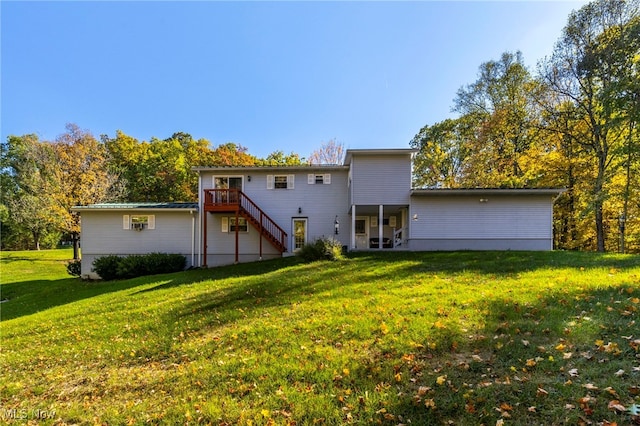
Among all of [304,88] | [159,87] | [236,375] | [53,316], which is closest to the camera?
[236,375]

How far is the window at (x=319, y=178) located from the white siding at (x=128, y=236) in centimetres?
686

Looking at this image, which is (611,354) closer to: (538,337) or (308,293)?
(538,337)

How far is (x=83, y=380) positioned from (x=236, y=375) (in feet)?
7.69

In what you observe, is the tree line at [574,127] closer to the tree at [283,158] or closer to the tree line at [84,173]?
the tree line at [84,173]

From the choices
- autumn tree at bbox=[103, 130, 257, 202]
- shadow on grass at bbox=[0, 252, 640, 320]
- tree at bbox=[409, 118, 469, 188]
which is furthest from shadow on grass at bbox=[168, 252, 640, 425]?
autumn tree at bbox=[103, 130, 257, 202]

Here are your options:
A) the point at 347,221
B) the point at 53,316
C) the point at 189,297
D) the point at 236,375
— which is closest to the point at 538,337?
the point at 236,375

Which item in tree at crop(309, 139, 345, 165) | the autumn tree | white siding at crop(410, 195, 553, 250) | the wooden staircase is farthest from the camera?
the autumn tree

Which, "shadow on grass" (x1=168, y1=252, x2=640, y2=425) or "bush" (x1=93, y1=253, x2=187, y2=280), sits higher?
"shadow on grass" (x1=168, y1=252, x2=640, y2=425)

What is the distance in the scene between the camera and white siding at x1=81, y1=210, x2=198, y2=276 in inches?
651

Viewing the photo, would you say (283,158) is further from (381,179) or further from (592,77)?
(592,77)

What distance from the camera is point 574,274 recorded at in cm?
732

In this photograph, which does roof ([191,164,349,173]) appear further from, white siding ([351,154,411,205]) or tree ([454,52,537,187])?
tree ([454,52,537,187])

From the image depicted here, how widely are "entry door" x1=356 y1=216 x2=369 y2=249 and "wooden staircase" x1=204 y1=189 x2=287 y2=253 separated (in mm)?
4177

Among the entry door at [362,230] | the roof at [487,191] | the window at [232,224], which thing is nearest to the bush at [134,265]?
the window at [232,224]
